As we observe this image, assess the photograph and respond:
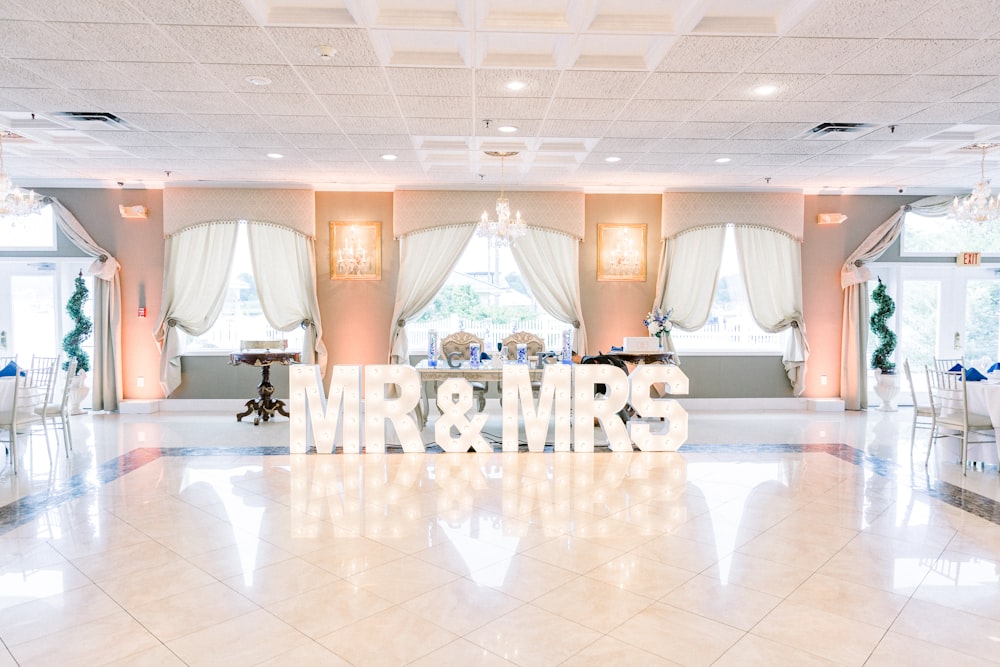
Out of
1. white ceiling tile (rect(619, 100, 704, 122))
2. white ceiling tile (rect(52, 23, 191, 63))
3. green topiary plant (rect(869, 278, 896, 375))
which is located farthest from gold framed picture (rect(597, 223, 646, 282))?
white ceiling tile (rect(52, 23, 191, 63))

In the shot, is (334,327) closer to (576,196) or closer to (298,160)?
(298,160)

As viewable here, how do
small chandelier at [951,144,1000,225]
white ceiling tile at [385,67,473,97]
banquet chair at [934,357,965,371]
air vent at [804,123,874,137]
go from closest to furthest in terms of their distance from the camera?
white ceiling tile at [385,67,473,97], air vent at [804,123,874,137], banquet chair at [934,357,965,371], small chandelier at [951,144,1000,225]

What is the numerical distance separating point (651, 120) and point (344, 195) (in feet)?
15.9

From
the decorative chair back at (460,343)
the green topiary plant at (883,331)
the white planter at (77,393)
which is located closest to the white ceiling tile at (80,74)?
the decorative chair back at (460,343)

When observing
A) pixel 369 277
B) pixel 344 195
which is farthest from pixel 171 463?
pixel 344 195

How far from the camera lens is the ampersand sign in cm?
598

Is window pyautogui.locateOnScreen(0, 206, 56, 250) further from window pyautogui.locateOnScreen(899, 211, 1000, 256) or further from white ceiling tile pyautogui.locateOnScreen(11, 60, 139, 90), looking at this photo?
window pyautogui.locateOnScreen(899, 211, 1000, 256)

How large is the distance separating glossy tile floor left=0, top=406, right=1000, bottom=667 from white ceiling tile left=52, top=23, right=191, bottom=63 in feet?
9.98

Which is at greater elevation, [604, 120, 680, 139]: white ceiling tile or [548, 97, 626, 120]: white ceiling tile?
[604, 120, 680, 139]: white ceiling tile

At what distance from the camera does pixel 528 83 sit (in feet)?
15.4

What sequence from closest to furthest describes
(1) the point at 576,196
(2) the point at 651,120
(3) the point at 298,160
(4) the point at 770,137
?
1. (2) the point at 651,120
2. (4) the point at 770,137
3. (3) the point at 298,160
4. (1) the point at 576,196

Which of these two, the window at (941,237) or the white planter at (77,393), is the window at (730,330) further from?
the white planter at (77,393)

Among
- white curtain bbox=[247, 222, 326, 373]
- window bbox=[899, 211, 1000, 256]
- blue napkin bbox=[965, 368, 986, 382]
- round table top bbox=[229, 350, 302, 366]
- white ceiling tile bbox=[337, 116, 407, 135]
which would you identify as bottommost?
blue napkin bbox=[965, 368, 986, 382]

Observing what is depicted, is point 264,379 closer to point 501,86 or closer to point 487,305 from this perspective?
point 487,305
